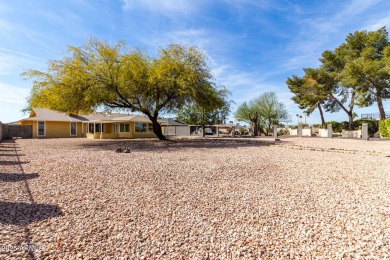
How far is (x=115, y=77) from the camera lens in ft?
54.4

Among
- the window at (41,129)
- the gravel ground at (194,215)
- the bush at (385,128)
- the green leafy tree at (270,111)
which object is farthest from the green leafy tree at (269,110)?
the gravel ground at (194,215)

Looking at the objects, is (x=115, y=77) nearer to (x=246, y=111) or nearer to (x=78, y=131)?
(x=78, y=131)

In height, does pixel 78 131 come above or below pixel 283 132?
above

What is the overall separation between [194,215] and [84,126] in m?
33.7

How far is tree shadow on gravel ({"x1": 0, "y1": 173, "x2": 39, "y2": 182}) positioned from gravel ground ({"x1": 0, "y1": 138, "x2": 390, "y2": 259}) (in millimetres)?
29

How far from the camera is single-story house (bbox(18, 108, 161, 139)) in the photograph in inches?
1156

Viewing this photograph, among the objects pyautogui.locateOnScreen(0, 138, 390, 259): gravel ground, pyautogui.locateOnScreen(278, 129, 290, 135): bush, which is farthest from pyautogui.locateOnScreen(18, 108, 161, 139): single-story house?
pyautogui.locateOnScreen(0, 138, 390, 259): gravel ground

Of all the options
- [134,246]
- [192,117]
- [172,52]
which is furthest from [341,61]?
[134,246]

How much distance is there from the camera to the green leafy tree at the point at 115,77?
15464 mm

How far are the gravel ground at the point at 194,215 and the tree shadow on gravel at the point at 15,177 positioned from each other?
29 millimetres

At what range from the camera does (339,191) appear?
5535 mm

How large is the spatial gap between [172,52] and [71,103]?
8.10 meters

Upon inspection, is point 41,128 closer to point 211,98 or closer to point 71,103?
point 71,103

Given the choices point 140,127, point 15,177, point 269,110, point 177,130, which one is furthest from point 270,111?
point 15,177
